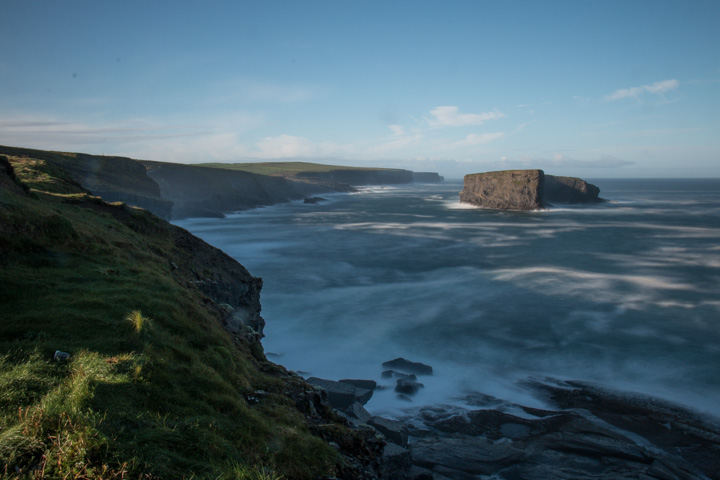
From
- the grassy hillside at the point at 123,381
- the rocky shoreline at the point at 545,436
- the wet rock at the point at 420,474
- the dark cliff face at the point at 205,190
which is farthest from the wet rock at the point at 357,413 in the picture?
the dark cliff face at the point at 205,190

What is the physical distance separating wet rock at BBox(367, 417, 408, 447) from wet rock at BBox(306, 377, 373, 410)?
124 centimetres

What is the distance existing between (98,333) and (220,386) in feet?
7.66

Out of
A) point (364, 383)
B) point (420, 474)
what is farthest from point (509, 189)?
point (420, 474)

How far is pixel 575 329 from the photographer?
72.6 feet

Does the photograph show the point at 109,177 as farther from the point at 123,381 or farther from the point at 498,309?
the point at 123,381

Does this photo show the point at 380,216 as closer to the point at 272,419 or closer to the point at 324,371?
the point at 324,371

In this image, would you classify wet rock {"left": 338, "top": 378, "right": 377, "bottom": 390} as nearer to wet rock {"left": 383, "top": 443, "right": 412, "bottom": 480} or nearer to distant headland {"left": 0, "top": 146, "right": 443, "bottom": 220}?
wet rock {"left": 383, "top": 443, "right": 412, "bottom": 480}

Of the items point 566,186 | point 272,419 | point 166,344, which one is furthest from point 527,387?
point 566,186

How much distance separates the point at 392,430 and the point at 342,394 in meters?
2.41

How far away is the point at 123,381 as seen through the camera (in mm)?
5629

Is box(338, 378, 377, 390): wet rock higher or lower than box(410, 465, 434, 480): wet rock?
lower

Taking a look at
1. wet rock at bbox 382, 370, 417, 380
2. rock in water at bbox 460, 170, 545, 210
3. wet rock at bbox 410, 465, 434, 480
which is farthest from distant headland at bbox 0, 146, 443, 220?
rock in water at bbox 460, 170, 545, 210

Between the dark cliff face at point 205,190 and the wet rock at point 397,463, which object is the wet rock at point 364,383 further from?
the dark cliff face at point 205,190

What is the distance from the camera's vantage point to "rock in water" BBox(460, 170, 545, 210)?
9038 centimetres
